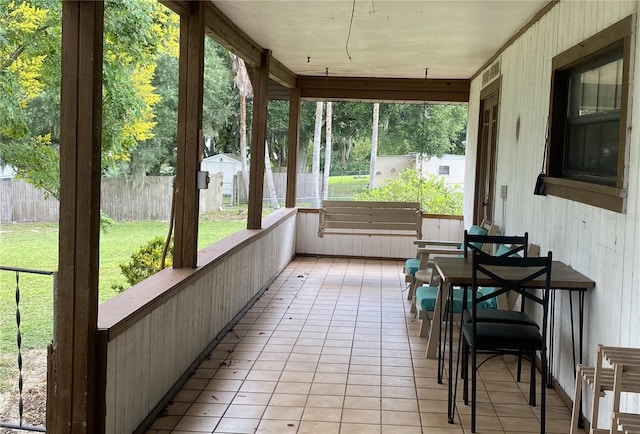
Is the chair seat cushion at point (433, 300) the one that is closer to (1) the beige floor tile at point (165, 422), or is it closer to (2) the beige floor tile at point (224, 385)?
(2) the beige floor tile at point (224, 385)

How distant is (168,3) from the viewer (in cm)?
384

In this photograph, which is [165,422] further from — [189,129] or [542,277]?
[542,277]

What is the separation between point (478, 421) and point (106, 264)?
30.5 ft

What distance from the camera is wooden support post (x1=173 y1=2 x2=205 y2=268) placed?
4.19 metres

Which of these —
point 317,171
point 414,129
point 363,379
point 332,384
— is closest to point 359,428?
point 332,384

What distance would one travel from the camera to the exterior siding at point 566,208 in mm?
2887

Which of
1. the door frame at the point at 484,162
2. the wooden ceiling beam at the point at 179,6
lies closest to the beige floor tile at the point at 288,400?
the wooden ceiling beam at the point at 179,6

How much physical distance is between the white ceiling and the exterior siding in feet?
1.03

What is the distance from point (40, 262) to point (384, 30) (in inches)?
270

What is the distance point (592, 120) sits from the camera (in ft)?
12.2

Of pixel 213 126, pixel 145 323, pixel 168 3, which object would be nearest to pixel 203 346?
pixel 145 323

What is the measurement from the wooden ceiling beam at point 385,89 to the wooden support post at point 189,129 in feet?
15.0

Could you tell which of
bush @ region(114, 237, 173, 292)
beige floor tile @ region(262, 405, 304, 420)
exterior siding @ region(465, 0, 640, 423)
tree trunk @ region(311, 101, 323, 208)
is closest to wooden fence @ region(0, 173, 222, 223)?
tree trunk @ region(311, 101, 323, 208)

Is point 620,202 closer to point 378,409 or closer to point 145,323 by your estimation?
point 378,409
